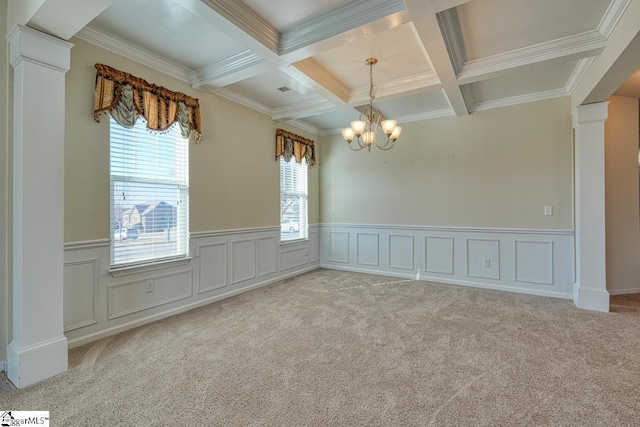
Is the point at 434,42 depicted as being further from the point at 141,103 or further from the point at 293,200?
the point at 293,200

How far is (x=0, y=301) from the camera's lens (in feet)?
7.00

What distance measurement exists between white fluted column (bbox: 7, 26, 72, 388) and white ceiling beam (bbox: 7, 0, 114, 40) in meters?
0.08

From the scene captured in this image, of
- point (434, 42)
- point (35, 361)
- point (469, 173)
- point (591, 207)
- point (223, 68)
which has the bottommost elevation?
point (35, 361)

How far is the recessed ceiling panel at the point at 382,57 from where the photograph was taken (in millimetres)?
2752

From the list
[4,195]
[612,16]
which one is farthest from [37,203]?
[612,16]

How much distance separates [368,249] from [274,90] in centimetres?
313

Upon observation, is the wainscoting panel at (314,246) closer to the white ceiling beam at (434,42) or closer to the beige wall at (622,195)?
the white ceiling beam at (434,42)

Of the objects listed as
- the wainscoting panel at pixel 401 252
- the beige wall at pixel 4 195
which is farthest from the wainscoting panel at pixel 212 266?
the wainscoting panel at pixel 401 252

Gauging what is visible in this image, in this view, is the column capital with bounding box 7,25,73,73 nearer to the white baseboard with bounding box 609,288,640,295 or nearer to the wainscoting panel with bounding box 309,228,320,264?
the wainscoting panel with bounding box 309,228,320,264

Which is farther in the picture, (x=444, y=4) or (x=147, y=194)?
(x=147, y=194)

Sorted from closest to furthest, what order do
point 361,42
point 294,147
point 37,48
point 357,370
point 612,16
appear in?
1. point 37,48
2. point 357,370
3. point 612,16
4. point 361,42
5. point 294,147

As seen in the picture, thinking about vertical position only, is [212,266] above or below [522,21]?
below

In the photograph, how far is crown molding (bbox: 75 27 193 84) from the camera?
2625 mm

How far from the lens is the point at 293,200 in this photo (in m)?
5.41
